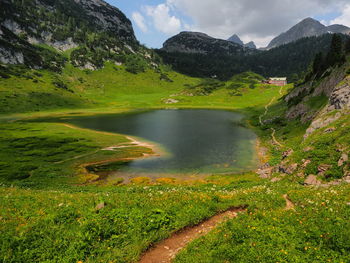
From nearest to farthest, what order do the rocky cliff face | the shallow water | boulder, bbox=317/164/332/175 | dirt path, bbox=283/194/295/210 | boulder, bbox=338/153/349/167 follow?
dirt path, bbox=283/194/295/210, boulder, bbox=338/153/349/167, boulder, bbox=317/164/332/175, the rocky cliff face, the shallow water

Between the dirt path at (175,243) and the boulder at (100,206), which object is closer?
the dirt path at (175,243)

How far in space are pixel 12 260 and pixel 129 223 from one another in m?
5.60

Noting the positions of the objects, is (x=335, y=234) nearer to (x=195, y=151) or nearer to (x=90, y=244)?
(x=90, y=244)

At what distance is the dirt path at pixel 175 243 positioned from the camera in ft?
34.9

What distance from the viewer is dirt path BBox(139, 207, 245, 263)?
419 inches

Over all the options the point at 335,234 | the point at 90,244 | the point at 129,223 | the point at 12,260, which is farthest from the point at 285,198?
the point at 12,260

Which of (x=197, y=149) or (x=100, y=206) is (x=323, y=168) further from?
(x=197, y=149)

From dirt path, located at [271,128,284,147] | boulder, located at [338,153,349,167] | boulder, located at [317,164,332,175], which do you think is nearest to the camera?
boulder, located at [338,153,349,167]

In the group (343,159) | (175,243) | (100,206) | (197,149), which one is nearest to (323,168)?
(343,159)

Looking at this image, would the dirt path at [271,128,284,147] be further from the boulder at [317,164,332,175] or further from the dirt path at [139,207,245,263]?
the dirt path at [139,207,245,263]

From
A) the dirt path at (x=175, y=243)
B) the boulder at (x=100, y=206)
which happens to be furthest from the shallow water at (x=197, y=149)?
the boulder at (x=100, y=206)

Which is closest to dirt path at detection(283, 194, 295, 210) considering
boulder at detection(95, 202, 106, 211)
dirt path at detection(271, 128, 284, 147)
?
boulder at detection(95, 202, 106, 211)

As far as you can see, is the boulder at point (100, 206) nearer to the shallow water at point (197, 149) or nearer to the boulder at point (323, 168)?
the boulder at point (323, 168)

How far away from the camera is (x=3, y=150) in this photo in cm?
6362
